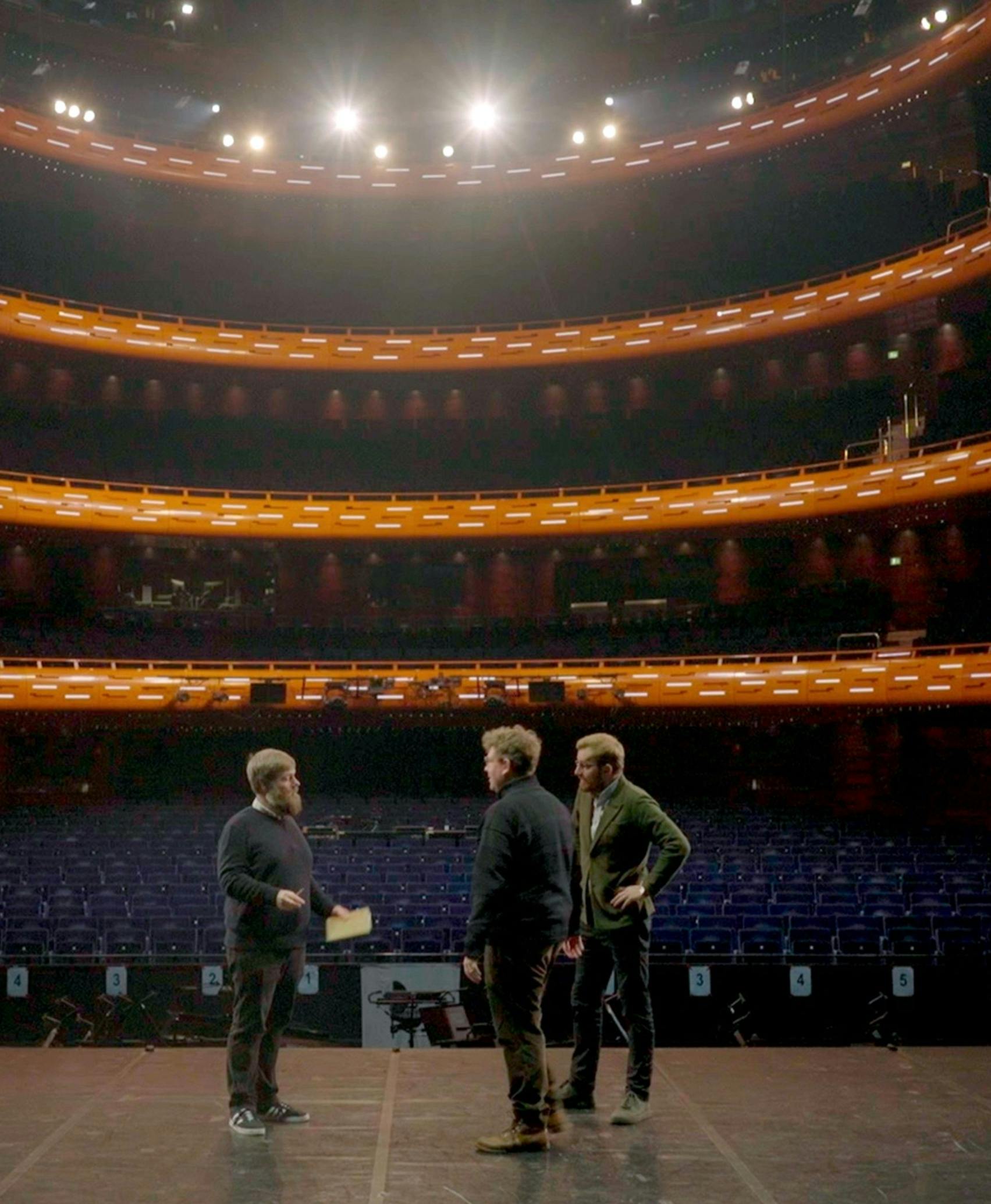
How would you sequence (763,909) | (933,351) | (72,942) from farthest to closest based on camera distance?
(933,351) < (763,909) < (72,942)

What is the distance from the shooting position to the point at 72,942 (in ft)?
45.1

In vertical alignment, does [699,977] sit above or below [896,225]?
below

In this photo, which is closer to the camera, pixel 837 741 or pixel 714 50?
pixel 837 741

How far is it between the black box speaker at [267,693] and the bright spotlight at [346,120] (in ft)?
51.3

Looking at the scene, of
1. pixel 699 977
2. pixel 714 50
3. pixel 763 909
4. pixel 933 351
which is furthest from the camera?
pixel 714 50

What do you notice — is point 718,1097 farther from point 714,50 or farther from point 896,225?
point 714,50

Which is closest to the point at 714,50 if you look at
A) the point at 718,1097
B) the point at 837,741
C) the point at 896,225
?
the point at 896,225

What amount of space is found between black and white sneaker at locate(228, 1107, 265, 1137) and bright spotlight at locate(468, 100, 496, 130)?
3111 centimetres

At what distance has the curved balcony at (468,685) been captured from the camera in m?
24.2

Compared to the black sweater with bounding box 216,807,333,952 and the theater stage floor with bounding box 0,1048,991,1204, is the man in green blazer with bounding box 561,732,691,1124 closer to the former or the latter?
the theater stage floor with bounding box 0,1048,991,1204

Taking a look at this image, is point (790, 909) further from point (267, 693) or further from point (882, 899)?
point (267, 693)

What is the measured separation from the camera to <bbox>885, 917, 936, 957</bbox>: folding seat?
523 inches

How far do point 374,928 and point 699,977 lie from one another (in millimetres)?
3740

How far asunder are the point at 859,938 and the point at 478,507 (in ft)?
54.3
